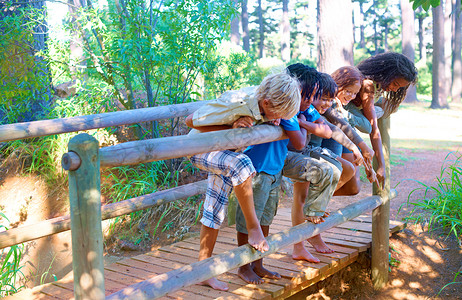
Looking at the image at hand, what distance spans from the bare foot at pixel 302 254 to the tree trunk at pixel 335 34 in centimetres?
514

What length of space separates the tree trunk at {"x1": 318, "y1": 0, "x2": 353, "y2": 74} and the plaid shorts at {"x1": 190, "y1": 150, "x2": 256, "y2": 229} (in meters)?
5.77

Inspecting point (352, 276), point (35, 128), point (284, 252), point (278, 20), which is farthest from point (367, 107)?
point (278, 20)

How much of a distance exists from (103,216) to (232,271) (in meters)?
1.03

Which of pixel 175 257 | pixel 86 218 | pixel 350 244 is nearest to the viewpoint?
pixel 86 218

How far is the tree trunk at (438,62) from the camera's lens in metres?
18.4

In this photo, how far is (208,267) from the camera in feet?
7.37

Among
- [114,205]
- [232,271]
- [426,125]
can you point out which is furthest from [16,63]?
[426,125]

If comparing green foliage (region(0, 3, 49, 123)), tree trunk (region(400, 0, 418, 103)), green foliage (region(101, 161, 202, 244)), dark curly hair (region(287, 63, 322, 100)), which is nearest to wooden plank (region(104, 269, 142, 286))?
dark curly hair (region(287, 63, 322, 100))

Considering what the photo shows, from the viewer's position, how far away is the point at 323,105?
312 centimetres

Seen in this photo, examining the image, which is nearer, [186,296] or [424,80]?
[186,296]

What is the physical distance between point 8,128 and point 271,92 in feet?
5.80

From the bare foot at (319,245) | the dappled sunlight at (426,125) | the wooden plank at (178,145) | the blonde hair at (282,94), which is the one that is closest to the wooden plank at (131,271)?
the bare foot at (319,245)

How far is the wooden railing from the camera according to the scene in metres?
1.66

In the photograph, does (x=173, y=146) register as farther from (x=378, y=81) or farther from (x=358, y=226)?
(x=358, y=226)
